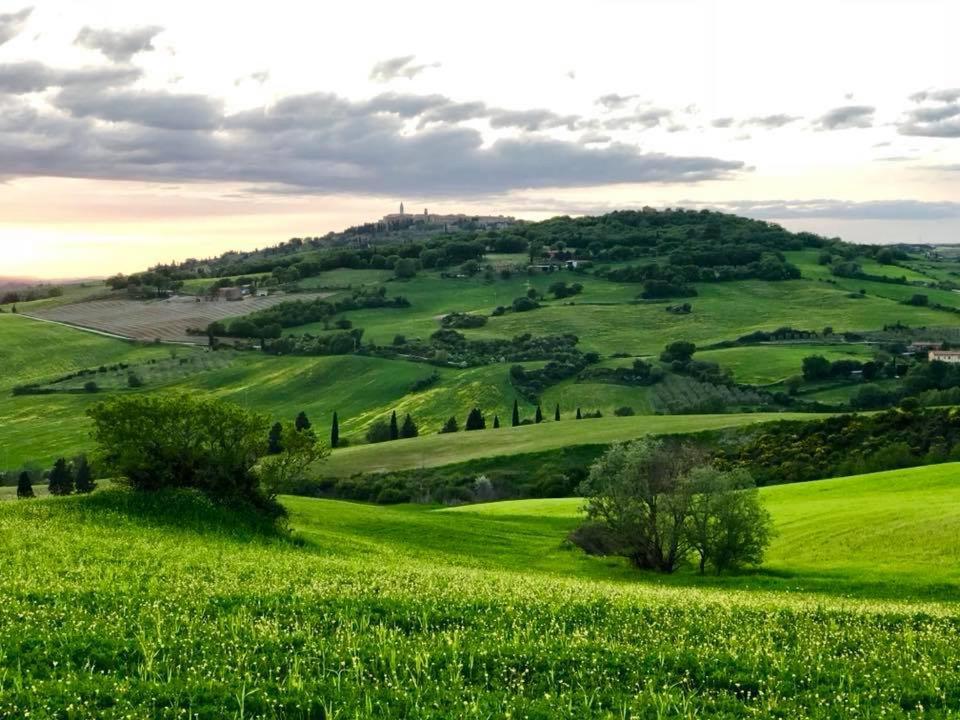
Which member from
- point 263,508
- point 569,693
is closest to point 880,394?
→ point 263,508

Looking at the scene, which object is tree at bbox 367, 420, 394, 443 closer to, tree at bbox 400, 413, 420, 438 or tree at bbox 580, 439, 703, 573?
tree at bbox 400, 413, 420, 438

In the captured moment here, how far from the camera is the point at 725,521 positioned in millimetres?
49406

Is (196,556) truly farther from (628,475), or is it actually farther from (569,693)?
(628,475)

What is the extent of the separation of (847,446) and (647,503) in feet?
187

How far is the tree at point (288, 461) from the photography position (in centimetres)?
5262

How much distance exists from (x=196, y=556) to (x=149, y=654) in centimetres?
1765

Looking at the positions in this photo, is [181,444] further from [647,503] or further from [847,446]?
[847,446]

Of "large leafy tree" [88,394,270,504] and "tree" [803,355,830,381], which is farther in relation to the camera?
"tree" [803,355,830,381]

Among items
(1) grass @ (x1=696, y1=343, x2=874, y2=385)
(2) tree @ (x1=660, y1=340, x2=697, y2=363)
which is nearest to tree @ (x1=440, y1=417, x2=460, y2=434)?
(2) tree @ (x1=660, y1=340, x2=697, y2=363)

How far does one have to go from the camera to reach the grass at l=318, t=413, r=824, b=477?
111750mm

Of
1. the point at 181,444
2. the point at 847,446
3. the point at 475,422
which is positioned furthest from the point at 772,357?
the point at 181,444

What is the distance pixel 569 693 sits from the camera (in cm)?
1354

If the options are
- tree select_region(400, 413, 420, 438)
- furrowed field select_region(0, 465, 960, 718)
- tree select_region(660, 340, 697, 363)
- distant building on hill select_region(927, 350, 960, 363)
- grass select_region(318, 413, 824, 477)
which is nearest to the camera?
furrowed field select_region(0, 465, 960, 718)

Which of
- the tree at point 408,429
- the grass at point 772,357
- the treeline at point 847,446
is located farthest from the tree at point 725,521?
the grass at point 772,357
